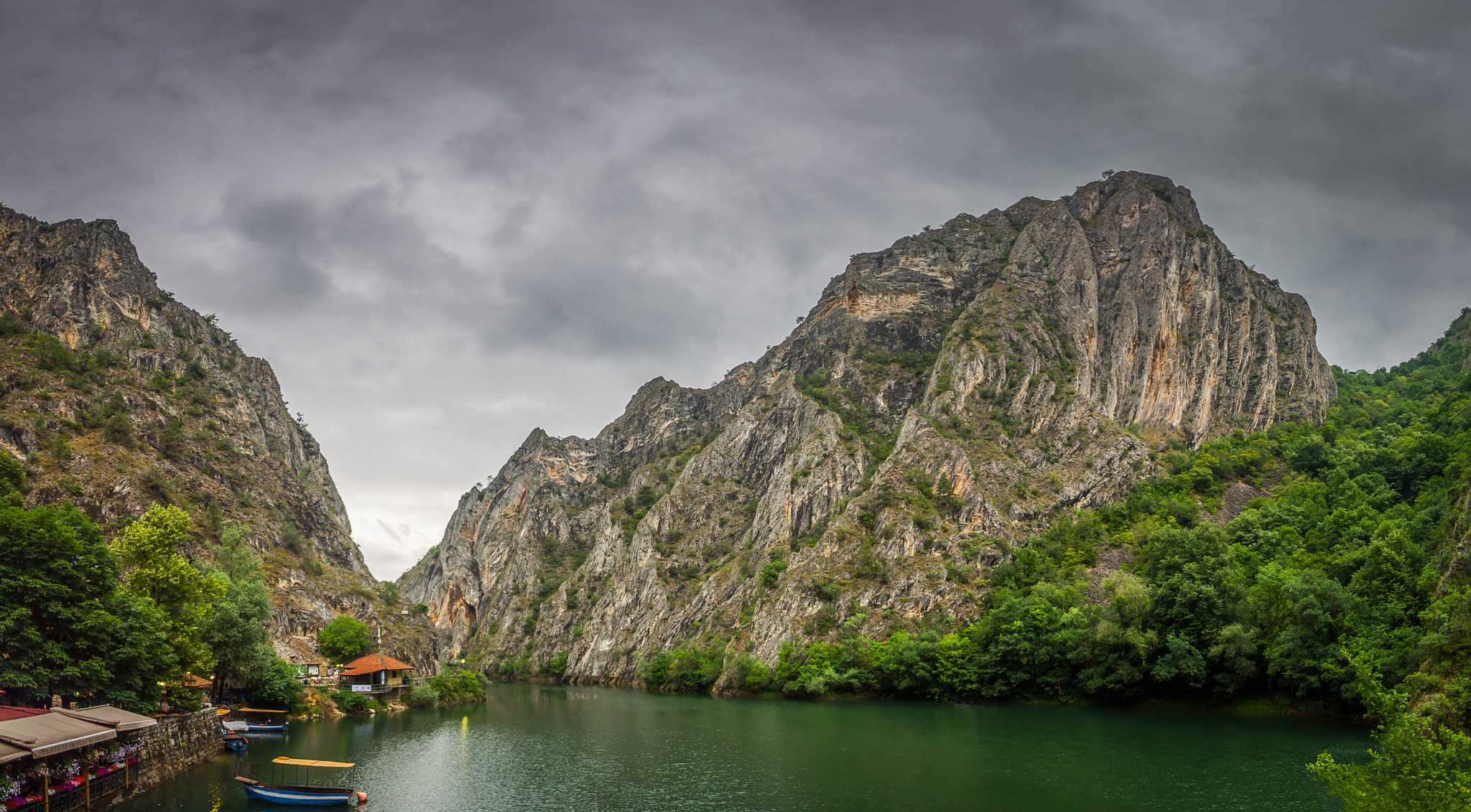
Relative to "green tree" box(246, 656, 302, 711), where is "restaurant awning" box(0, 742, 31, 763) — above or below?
above

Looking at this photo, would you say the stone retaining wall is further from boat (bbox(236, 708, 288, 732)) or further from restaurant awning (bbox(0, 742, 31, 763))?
restaurant awning (bbox(0, 742, 31, 763))

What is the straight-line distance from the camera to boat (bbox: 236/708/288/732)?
55.1m

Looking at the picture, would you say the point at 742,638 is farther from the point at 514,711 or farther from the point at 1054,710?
the point at 1054,710

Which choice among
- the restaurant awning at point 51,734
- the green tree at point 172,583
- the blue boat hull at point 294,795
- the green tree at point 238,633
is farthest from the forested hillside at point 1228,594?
the green tree at point 172,583

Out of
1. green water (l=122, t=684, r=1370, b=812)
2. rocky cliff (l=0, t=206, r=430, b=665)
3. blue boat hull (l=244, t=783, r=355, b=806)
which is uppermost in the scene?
rocky cliff (l=0, t=206, r=430, b=665)

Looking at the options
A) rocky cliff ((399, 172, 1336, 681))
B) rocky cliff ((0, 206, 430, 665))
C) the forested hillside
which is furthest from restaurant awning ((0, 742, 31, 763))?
rocky cliff ((399, 172, 1336, 681))

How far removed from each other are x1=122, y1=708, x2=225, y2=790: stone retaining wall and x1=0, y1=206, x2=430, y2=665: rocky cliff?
37.5 metres

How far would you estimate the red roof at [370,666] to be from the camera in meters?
78.6

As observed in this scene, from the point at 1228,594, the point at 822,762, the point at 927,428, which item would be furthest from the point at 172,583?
the point at 927,428

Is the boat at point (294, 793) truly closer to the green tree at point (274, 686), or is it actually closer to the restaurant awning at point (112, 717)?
the restaurant awning at point (112, 717)

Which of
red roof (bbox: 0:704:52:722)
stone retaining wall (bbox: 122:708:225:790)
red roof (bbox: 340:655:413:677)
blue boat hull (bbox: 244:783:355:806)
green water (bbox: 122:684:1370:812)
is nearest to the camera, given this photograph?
red roof (bbox: 0:704:52:722)

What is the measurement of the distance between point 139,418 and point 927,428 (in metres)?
114

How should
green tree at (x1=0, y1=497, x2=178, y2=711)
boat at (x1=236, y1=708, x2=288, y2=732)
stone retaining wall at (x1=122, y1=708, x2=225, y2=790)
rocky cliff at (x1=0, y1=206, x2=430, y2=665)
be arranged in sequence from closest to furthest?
green tree at (x1=0, y1=497, x2=178, y2=711)
stone retaining wall at (x1=122, y1=708, x2=225, y2=790)
boat at (x1=236, y1=708, x2=288, y2=732)
rocky cliff at (x1=0, y1=206, x2=430, y2=665)

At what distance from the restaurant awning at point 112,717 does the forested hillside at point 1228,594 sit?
215 feet
